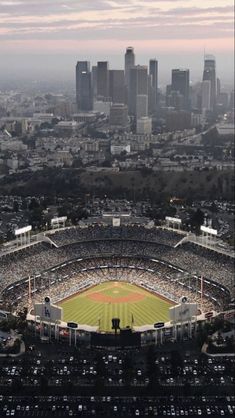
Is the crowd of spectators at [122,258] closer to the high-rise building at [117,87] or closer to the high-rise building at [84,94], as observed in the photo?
the high-rise building at [84,94]

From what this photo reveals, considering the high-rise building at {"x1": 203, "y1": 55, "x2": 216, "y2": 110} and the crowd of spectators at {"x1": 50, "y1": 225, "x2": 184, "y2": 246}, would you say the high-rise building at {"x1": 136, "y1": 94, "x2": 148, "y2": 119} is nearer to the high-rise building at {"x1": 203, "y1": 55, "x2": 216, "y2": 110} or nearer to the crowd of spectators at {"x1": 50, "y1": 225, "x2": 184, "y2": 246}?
the high-rise building at {"x1": 203, "y1": 55, "x2": 216, "y2": 110}

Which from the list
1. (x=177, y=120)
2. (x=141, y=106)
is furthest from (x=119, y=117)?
(x=177, y=120)

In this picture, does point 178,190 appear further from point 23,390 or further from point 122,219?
point 23,390

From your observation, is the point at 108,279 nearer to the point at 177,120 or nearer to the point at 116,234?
the point at 116,234

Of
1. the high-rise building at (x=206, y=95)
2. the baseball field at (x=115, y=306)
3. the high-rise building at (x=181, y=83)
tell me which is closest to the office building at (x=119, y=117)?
the high-rise building at (x=181, y=83)

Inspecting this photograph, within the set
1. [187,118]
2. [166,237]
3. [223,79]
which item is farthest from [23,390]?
[223,79]

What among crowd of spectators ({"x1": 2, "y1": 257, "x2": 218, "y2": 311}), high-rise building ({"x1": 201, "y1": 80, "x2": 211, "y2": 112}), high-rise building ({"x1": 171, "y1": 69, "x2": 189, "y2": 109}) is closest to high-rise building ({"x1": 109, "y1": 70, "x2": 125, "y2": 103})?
high-rise building ({"x1": 171, "y1": 69, "x2": 189, "y2": 109})

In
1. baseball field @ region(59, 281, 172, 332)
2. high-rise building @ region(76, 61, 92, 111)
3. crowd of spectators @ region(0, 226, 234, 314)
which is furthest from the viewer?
high-rise building @ region(76, 61, 92, 111)
